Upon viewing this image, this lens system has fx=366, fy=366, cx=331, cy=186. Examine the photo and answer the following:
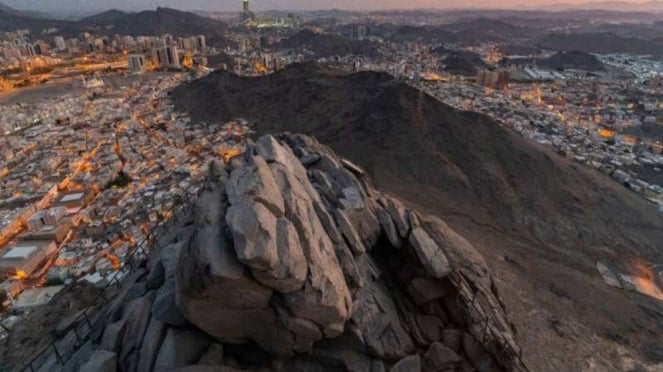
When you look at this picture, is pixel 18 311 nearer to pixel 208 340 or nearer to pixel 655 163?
pixel 208 340

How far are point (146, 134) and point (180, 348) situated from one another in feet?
216

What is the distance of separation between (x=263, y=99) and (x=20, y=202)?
132 feet

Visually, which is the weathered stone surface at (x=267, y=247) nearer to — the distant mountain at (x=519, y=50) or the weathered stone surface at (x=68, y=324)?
the weathered stone surface at (x=68, y=324)

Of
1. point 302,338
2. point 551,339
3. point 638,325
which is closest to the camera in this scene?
point 302,338

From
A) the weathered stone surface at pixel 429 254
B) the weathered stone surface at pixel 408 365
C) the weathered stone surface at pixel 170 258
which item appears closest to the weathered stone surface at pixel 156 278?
the weathered stone surface at pixel 170 258

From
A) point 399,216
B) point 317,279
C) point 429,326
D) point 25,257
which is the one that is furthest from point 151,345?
point 25,257

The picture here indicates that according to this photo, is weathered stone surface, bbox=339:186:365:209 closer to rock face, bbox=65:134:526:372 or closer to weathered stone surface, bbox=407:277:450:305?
rock face, bbox=65:134:526:372

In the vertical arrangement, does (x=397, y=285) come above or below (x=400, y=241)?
below

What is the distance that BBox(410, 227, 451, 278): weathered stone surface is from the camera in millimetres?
12156

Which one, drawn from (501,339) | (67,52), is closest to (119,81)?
(67,52)

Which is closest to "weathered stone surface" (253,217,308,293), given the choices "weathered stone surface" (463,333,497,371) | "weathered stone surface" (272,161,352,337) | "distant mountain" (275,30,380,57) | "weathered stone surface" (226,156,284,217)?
"weathered stone surface" (272,161,352,337)

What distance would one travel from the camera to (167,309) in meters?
9.99

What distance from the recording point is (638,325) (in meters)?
19.6

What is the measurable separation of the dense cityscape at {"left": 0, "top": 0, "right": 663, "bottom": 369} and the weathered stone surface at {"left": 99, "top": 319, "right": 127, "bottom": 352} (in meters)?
9.75
